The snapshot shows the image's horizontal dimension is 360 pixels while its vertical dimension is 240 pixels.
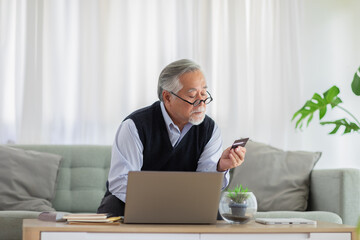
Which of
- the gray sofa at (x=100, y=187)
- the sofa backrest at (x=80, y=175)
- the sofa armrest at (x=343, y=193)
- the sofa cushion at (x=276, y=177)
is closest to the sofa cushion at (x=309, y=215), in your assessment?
the gray sofa at (x=100, y=187)

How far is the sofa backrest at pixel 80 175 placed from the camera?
375 centimetres

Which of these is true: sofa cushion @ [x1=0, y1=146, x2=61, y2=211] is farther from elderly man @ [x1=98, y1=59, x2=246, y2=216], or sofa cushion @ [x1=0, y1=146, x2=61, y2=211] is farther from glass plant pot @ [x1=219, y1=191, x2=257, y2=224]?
glass plant pot @ [x1=219, y1=191, x2=257, y2=224]

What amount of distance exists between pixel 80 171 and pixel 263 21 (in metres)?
1.78

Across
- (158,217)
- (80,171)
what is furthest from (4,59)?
(158,217)

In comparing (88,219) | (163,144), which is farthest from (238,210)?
(163,144)

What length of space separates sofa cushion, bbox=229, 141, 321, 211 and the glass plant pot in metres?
1.51

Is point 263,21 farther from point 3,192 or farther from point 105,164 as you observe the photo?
point 3,192

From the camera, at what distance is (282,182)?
375 cm

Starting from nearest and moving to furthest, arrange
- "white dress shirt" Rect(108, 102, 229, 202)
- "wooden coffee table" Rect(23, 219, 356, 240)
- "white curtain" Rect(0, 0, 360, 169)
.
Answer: "wooden coffee table" Rect(23, 219, 356, 240) < "white dress shirt" Rect(108, 102, 229, 202) < "white curtain" Rect(0, 0, 360, 169)

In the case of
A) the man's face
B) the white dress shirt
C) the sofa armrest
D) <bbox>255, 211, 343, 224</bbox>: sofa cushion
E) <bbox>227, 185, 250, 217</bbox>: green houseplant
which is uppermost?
the man's face

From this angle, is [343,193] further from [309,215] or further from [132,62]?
[132,62]

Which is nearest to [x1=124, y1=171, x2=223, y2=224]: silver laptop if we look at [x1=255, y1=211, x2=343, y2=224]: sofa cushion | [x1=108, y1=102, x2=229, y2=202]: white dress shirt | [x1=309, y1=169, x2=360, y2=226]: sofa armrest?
[x1=108, y1=102, x2=229, y2=202]: white dress shirt

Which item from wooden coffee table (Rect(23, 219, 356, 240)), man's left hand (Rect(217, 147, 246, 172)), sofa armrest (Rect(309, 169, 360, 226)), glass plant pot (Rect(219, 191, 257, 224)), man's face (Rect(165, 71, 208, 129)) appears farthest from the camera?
sofa armrest (Rect(309, 169, 360, 226))

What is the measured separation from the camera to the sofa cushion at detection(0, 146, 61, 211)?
139 inches
